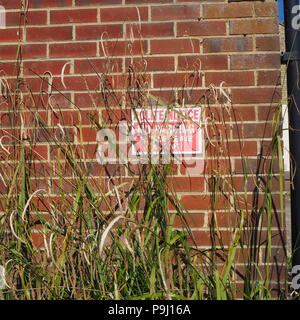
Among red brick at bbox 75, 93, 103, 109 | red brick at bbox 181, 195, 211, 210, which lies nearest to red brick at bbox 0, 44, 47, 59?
red brick at bbox 75, 93, 103, 109

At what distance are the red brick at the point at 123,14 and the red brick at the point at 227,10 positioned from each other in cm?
34

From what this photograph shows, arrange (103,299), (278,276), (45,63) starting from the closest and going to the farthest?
1. (103,299)
2. (278,276)
3. (45,63)

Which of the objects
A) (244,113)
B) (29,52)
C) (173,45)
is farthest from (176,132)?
(29,52)

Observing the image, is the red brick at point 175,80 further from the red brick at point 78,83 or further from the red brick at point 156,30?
the red brick at point 78,83

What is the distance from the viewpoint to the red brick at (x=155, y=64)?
5.88 feet

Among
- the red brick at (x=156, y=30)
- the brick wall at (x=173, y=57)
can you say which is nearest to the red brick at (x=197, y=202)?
the brick wall at (x=173, y=57)

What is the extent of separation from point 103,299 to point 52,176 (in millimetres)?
720

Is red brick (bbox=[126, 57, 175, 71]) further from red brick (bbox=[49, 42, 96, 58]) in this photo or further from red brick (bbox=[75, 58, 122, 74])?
red brick (bbox=[49, 42, 96, 58])

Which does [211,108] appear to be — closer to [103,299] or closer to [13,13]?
[103,299]

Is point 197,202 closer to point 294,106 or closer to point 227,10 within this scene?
point 294,106

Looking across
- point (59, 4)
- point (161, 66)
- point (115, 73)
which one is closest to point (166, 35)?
point (161, 66)

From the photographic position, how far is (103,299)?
1.37 metres

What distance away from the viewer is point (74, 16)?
1.84m

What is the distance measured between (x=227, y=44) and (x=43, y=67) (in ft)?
3.37
